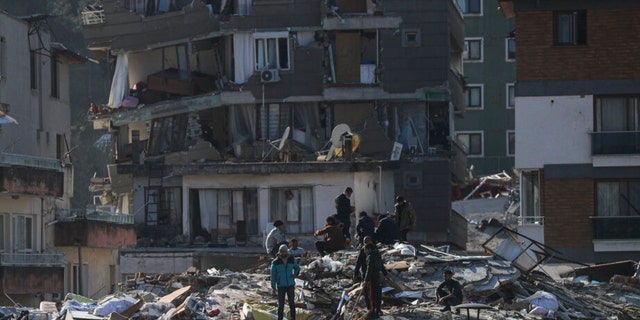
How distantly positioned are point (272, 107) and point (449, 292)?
30.2 meters

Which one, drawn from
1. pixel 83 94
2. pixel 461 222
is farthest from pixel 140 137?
pixel 83 94

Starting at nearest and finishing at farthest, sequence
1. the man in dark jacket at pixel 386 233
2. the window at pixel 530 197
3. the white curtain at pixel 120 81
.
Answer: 1. the man in dark jacket at pixel 386 233
2. the window at pixel 530 197
3. the white curtain at pixel 120 81

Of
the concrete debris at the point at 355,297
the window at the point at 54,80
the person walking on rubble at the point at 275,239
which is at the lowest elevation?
the concrete debris at the point at 355,297

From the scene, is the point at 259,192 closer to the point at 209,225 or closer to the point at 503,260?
the point at 209,225

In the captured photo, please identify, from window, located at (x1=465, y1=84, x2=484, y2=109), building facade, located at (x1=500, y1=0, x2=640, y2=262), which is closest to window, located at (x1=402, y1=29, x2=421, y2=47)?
building facade, located at (x1=500, y1=0, x2=640, y2=262)

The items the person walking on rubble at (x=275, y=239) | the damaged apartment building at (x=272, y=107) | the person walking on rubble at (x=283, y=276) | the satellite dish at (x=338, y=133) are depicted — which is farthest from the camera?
the damaged apartment building at (x=272, y=107)

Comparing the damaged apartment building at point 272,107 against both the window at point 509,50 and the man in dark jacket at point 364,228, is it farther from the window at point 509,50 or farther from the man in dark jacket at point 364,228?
the window at point 509,50

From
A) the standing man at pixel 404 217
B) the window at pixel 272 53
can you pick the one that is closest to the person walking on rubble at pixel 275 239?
the standing man at pixel 404 217

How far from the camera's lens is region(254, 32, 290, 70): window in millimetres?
69125

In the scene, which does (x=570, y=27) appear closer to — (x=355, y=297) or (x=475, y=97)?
(x=355, y=297)

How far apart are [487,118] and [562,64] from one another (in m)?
44.8

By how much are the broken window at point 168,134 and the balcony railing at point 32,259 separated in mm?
12635

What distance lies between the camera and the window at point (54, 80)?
65713 millimetres

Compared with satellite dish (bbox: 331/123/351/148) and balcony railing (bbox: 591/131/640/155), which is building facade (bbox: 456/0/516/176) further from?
balcony railing (bbox: 591/131/640/155)
